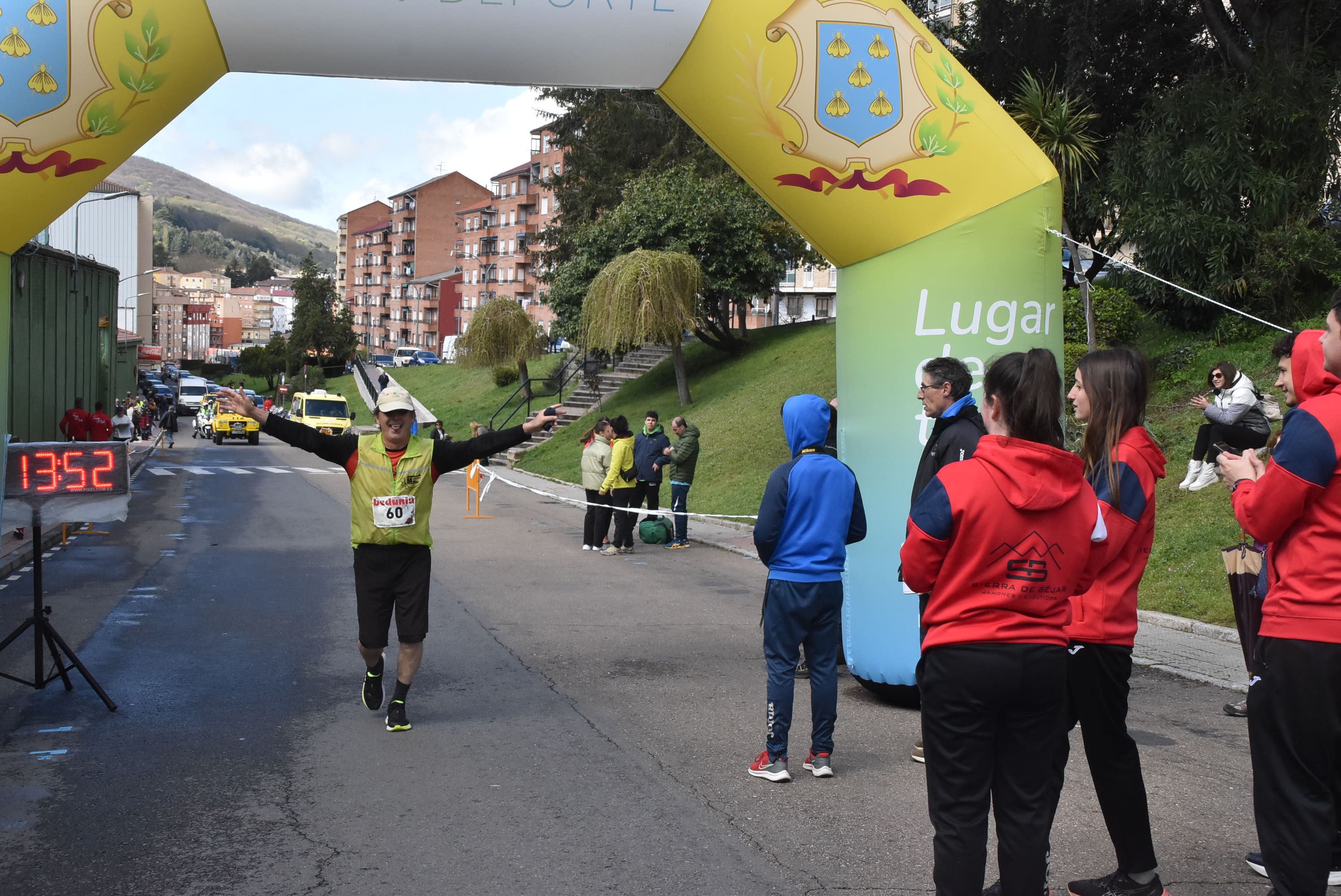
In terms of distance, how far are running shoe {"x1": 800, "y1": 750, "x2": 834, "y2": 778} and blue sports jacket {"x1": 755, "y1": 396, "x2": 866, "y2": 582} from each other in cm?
86

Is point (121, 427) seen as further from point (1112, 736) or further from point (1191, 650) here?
point (1112, 736)

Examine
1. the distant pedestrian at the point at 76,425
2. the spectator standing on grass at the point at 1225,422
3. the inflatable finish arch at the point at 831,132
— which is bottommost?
the distant pedestrian at the point at 76,425

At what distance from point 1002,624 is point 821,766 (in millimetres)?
2604

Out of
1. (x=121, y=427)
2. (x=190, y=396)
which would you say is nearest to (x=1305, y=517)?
(x=121, y=427)

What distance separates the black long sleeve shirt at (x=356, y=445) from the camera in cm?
662

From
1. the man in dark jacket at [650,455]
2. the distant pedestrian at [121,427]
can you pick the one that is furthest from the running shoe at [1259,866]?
the distant pedestrian at [121,427]

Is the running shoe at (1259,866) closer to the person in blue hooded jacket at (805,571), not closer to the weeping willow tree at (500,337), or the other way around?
the person in blue hooded jacket at (805,571)

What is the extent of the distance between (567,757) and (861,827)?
1703 millimetres

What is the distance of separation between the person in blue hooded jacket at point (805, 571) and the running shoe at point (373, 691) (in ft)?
7.97

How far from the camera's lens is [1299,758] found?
376 cm

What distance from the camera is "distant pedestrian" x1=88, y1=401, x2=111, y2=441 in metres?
23.0

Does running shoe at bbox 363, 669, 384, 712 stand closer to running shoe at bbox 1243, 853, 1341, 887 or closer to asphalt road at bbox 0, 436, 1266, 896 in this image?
asphalt road at bbox 0, 436, 1266, 896

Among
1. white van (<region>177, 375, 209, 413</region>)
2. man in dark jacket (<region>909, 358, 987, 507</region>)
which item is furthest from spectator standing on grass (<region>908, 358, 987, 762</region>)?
white van (<region>177, 375, 209, 413</region>)

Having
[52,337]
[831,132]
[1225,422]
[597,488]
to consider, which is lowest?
[597,488]
